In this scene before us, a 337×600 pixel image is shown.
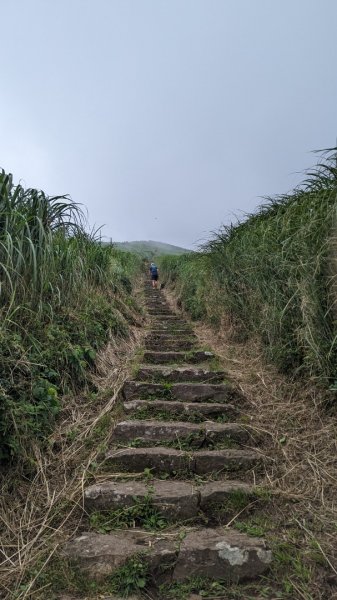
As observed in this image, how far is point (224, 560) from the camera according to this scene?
6.13ft

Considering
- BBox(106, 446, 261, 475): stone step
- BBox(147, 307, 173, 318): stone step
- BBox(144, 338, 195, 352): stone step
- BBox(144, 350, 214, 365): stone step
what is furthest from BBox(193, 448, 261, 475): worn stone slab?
BBox(147, 307, 173, 318): stone step

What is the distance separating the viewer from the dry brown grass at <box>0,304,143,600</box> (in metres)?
1.89

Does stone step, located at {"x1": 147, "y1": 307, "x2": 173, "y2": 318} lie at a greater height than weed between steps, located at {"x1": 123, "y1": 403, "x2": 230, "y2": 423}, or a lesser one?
greater

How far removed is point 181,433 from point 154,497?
2.07 feet

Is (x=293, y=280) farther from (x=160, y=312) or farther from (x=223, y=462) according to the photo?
(x=160, y=312)

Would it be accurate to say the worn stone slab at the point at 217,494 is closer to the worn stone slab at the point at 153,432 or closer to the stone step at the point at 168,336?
the worn stone slab at the point at 153,432

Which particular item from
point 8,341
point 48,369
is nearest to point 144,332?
point 48,369

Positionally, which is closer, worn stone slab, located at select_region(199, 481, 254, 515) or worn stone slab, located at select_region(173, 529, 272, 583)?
worn stone slab, located at select_region(173, 529, 272, 583)

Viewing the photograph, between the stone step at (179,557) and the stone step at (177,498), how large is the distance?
214mm

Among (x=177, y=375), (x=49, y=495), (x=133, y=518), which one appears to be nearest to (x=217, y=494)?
(x=133, y=518)

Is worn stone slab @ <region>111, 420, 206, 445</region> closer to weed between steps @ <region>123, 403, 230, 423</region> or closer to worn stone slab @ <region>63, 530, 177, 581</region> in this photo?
weed between steps @ <region>123, 403, 230, 423</region>

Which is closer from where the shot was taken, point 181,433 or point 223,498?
point 223,498

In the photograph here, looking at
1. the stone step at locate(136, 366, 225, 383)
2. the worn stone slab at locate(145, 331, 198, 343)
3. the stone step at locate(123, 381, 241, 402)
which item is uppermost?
the worn stone slab at locate(145, 331, 198, 343)

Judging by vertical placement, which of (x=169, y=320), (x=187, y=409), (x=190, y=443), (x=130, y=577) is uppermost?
(x=169, y=320)
